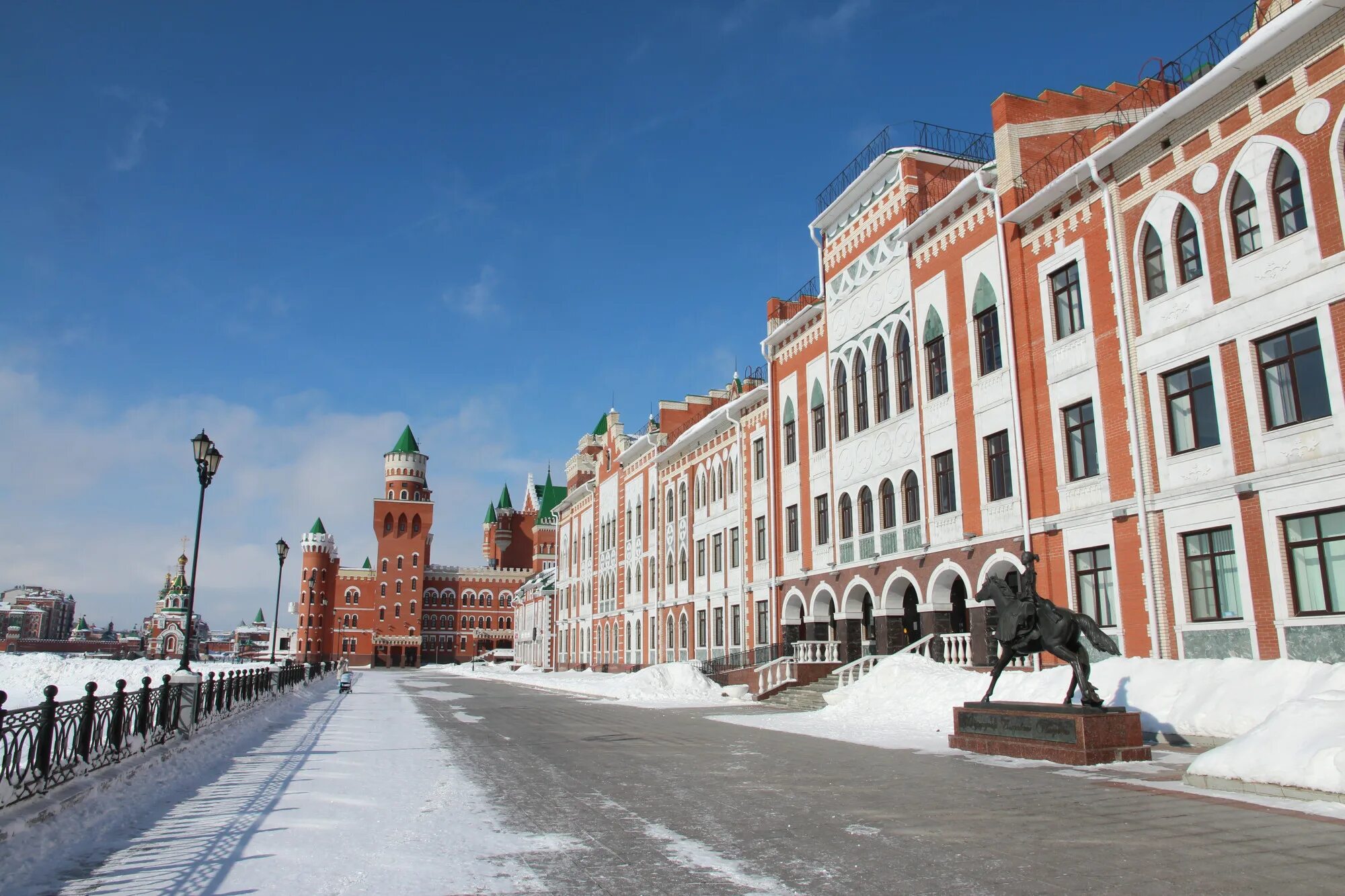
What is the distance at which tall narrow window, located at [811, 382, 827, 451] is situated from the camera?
28844 mm

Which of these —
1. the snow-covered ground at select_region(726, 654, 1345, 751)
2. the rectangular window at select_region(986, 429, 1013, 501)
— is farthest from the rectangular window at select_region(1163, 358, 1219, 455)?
the rectangular window at select_region(986, 429, 1013, 501)

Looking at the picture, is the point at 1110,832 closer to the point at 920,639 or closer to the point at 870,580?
the point at 920,639

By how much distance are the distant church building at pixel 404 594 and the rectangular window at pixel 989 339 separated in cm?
9411

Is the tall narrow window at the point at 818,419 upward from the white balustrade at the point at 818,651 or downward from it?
upward

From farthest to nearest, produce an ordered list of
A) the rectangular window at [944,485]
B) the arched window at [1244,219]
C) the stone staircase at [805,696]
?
the stone staircase at [805,696]
the rectangular window at [944,485]
the arched window at [1244,219]

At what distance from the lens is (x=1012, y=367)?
20047 millimetres

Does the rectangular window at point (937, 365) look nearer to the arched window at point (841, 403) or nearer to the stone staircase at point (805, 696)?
the arched window at point (841, 403)

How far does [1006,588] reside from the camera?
13477mm

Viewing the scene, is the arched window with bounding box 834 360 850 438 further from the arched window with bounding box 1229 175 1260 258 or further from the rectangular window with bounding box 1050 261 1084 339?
the arched window with bounding box 1229 175 1260 258

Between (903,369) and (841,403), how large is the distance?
336cm

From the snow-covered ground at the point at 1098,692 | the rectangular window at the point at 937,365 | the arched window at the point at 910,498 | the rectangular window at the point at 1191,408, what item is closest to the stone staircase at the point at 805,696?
the snow-covered ground at the point at 1098,692

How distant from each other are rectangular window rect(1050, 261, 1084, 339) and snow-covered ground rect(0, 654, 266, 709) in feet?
163

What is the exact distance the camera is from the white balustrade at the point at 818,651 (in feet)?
86.1

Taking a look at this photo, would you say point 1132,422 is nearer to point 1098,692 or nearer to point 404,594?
point 1098,692
